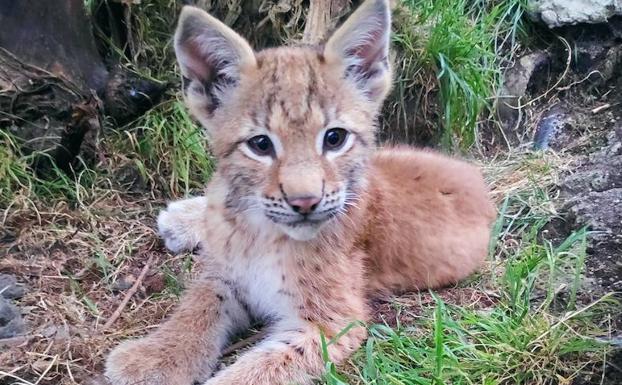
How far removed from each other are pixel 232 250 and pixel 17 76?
185 centimetres

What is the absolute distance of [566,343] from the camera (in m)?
3.51

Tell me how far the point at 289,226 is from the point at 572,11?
152 inches

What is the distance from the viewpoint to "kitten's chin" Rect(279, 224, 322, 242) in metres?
3.56

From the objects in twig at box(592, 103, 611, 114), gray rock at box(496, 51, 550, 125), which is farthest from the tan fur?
twig at box(592, 103, 611, 114)

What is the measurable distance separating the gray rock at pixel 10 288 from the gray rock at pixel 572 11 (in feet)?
13.9

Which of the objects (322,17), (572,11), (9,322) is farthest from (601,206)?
(9,322)

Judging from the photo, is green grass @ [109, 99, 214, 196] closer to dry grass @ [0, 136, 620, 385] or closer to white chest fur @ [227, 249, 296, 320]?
dry grass @ [0, 136, 620, 385]

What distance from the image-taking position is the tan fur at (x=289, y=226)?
3537 mm

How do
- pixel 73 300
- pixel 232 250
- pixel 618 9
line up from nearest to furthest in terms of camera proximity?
1. pixel 232 250
2. pixel 73 300
3. pixel 618 9

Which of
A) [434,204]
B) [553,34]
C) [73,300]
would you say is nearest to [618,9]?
[553,34]

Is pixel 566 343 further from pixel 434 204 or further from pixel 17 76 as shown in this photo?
pixel 17 76

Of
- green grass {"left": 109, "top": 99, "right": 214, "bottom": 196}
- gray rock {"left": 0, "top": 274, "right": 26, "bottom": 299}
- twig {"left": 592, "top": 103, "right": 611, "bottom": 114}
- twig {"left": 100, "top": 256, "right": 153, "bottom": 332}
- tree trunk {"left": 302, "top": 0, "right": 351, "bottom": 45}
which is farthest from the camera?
twig {"left": 592, "top": 103, "right": 611, "bottom": 114}

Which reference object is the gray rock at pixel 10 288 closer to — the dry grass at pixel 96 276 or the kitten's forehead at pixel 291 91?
the dry grass at pixel 96 276

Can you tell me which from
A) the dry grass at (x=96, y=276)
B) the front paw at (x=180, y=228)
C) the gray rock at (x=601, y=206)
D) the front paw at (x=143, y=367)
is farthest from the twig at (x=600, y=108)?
the front paw at (x=143, y=367)
